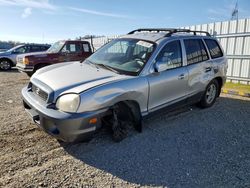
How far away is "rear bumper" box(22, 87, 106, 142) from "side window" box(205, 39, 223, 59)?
11.6 ft

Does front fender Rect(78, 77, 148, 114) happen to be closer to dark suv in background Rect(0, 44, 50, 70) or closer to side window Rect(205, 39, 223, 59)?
side window Rect(205, 39, 223, 59)

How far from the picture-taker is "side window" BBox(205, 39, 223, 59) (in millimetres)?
5577

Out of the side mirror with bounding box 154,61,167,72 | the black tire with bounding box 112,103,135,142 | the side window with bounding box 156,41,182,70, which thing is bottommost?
the black tire with bounding box 112,103,135,142

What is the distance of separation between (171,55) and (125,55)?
0.91 meters

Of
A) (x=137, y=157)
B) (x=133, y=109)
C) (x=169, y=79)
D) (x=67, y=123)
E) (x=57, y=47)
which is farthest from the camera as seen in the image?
(x=57, y=47)

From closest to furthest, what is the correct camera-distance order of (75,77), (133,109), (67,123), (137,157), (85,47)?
(67,123)
(137,157)
(75,77)
(133,109)
(85,47)

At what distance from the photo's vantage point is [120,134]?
3.85 meters

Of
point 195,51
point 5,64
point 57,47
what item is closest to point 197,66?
point 195,51

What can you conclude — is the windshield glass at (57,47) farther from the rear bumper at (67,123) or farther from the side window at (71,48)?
the rear bumper at (67,123)

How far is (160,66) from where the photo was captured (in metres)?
4.12

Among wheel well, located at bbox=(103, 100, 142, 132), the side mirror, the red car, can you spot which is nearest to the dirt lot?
wheel well, located at bbox=(103, 100, 142, 132)

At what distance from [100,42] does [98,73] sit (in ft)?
48.5

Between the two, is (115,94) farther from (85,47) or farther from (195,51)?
(85,47)

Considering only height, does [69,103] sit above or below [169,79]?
below
